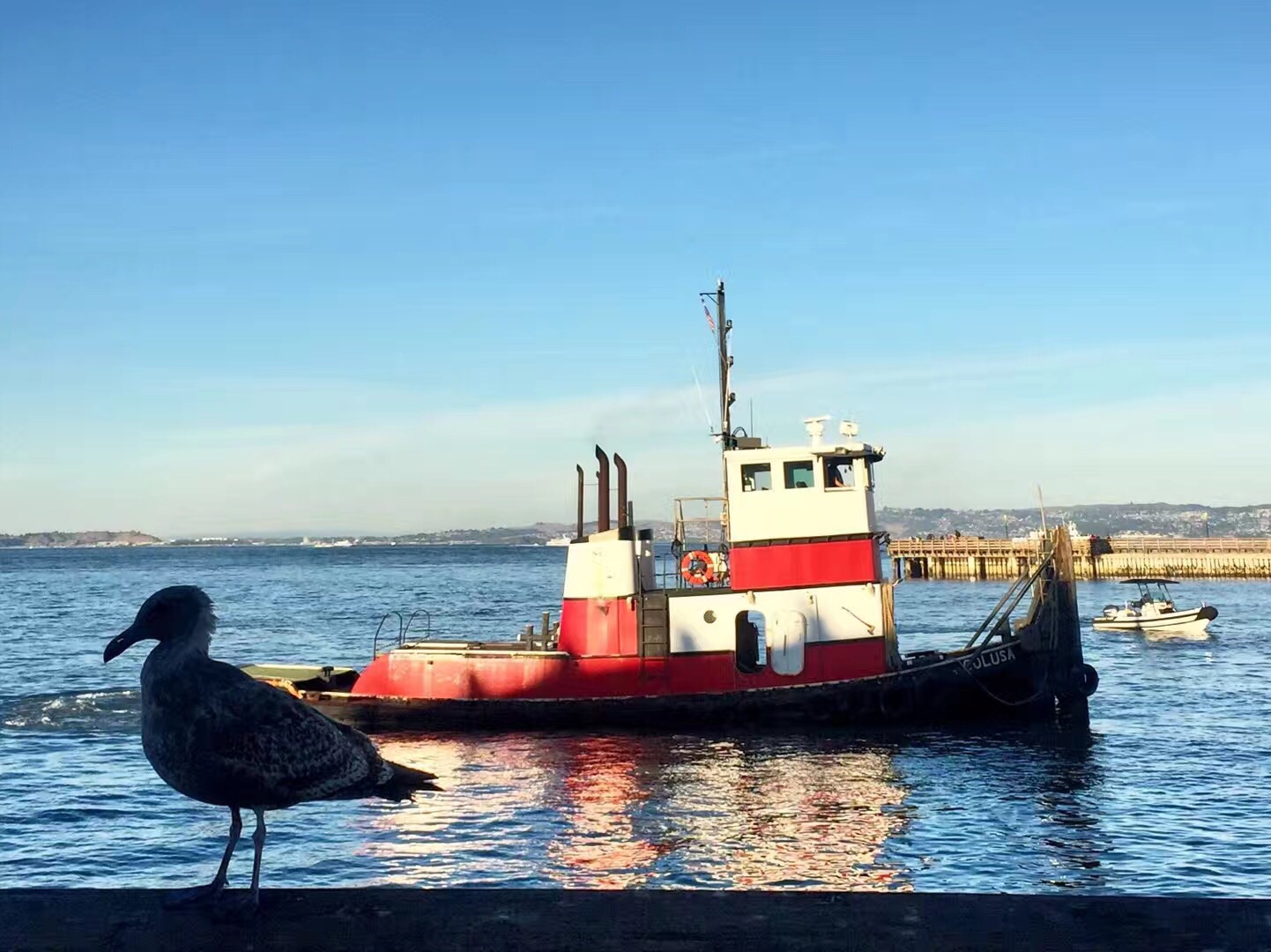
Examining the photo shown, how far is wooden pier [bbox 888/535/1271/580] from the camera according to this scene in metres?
91.6

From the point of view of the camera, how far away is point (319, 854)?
16984 mm

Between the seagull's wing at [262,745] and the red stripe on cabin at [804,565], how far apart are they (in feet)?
61.8

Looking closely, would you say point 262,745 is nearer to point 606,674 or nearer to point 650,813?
point 650,813

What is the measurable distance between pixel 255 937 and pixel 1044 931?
Answer: 2.63 m

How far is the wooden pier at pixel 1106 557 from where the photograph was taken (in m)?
91.6

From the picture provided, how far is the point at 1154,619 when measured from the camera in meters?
53.7

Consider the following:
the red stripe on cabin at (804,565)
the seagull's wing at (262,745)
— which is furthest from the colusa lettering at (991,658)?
the seagull's wing at (262,745)

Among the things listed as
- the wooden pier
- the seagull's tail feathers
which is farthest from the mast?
the wooden pier

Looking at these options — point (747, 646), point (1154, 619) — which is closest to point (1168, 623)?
point (1154, 619)

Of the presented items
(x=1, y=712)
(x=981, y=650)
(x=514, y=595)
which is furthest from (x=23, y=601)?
(x=981, y=650)

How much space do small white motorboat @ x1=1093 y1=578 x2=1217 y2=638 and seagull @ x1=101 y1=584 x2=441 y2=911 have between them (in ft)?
165

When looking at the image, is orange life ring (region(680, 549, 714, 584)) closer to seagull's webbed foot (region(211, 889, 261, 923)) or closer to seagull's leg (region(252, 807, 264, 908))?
seagull's leg (region(252, 807, 264, 908))

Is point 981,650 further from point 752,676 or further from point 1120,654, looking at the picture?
point 1120,654

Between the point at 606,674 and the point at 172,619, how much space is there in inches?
778
